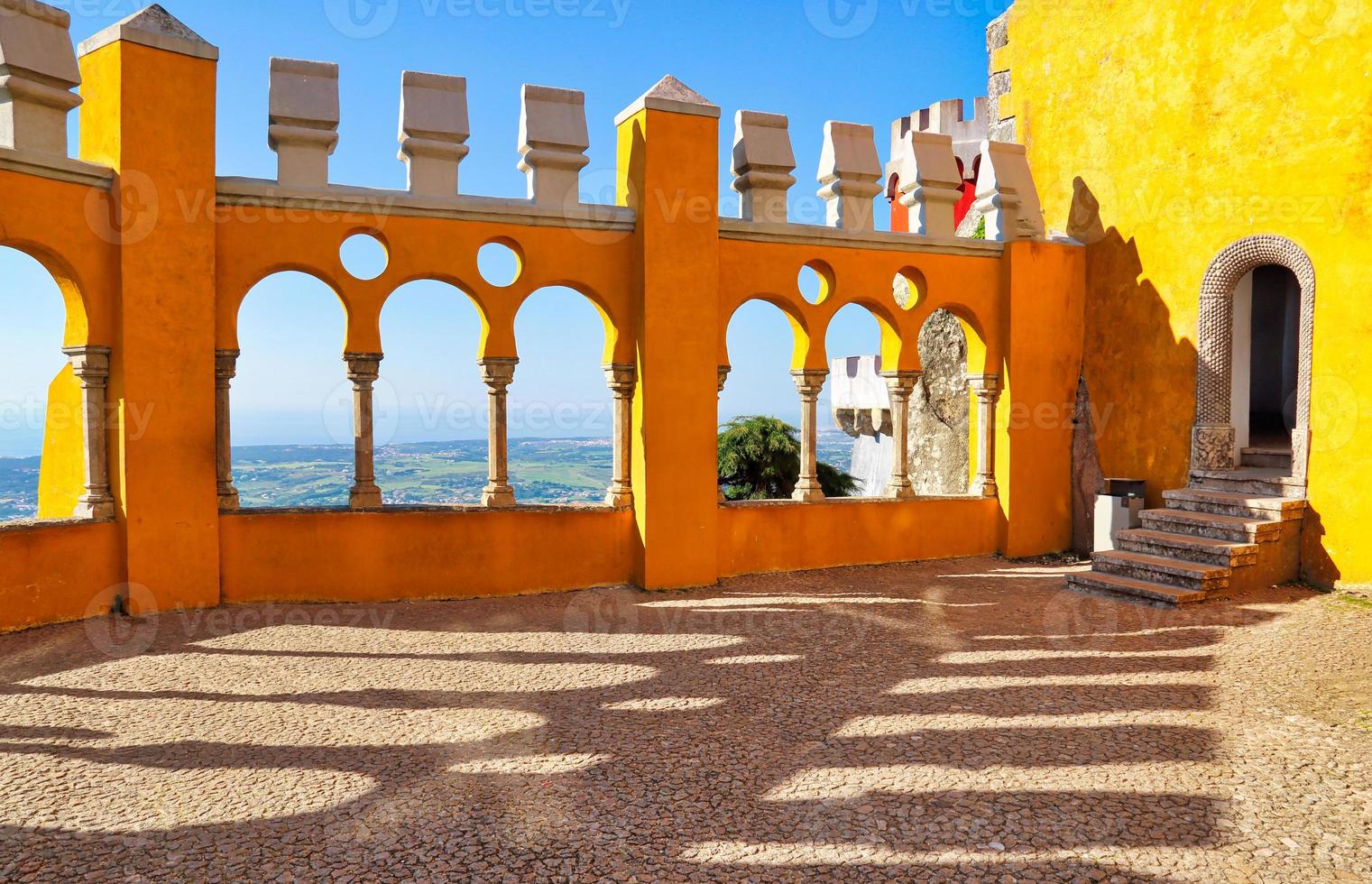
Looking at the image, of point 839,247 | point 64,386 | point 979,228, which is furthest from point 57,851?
point 979,228

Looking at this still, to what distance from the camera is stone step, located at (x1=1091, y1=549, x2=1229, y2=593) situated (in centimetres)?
703

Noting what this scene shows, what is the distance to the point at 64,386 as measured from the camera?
7.54 m

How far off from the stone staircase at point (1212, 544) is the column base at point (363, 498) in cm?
593

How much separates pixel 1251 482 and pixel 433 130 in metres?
7.65

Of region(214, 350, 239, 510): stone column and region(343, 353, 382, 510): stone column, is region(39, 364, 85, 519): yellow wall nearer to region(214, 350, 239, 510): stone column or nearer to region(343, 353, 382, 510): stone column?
region(214, 350, 239, 510): stone column

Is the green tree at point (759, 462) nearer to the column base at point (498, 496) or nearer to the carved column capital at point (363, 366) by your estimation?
the column base at point (498, 496)

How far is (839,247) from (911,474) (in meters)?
4.99

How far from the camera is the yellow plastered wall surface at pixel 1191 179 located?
7145mm

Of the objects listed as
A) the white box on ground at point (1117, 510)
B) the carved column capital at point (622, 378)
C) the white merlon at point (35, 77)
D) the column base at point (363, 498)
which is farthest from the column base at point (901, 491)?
the white merlon at point (35, 77)

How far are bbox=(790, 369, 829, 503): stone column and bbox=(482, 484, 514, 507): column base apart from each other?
2689 millimetres

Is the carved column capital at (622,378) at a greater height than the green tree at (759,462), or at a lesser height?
greater

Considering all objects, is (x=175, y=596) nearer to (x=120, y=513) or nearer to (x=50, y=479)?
(x=120, y=513)

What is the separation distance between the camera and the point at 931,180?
8.88 m

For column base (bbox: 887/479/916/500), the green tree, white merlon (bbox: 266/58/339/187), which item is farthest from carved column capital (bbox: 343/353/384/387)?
the green tree
